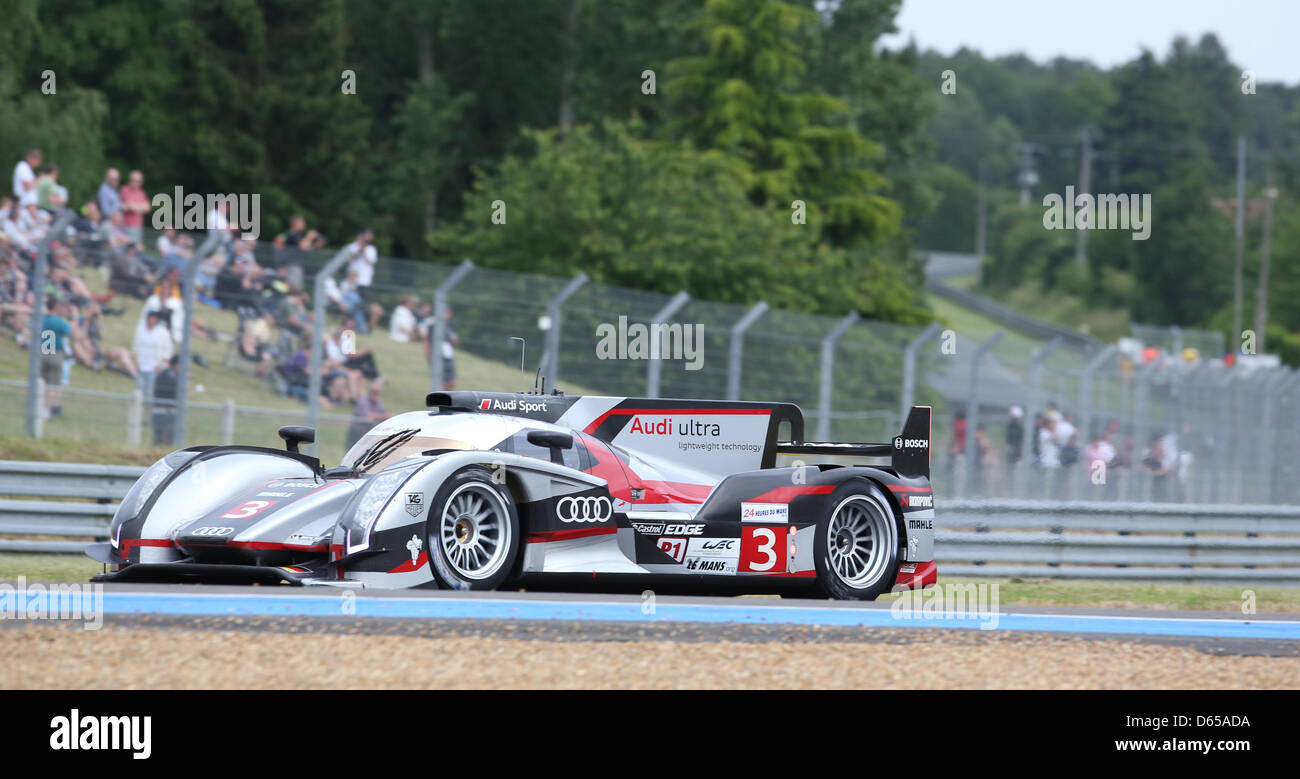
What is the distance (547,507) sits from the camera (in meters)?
8.80

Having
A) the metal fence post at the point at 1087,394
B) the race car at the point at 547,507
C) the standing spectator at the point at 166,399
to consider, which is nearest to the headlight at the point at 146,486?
the race car at the point at 547,507

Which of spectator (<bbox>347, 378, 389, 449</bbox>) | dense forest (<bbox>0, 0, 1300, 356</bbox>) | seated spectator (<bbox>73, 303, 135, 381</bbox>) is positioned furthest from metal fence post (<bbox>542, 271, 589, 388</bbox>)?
dense forest (<bbox>0, 0, 1300, 356</bbox>)

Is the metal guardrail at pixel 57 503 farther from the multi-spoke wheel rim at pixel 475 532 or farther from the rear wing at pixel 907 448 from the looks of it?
the rear wing at pixel 907 448

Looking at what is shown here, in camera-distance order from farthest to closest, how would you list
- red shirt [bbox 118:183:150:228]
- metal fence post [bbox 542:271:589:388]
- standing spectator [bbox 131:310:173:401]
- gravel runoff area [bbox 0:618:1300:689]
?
red shirt [bbox 118:183:150:228] < metal fence post [bbox 542:271:589:388] < standing spectator [bbox 131:310:173:401] < gravel runoff area [bbox 0:618:1300:689]

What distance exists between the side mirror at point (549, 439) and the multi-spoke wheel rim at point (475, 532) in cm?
61

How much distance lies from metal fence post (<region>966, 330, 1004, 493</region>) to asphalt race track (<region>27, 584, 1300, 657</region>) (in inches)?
385

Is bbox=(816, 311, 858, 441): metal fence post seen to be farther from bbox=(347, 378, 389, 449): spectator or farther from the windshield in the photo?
the windshield

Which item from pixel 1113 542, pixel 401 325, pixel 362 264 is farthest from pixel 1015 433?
pixel 362 264

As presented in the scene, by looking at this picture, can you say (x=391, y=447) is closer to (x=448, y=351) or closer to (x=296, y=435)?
(x=296, y=435)

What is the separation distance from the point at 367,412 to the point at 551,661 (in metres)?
9.36

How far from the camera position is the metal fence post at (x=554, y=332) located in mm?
16516

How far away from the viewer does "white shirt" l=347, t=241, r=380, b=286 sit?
1583cm
